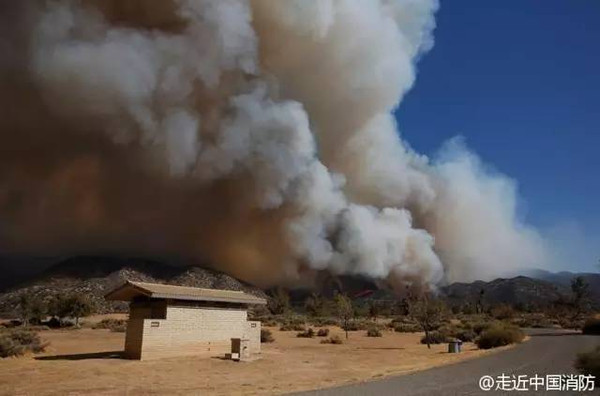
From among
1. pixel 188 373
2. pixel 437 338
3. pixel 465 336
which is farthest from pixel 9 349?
Result: pixel 465 336

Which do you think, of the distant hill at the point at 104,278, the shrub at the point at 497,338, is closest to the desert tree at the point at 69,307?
the distant hill at the point at 104,278

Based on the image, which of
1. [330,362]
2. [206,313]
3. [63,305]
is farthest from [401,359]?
[63,305]

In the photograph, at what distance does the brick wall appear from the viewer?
1941 centimetres

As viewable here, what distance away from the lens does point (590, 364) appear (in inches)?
487

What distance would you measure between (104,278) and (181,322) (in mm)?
55750

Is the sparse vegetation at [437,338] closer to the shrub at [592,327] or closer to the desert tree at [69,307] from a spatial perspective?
the shrub at [592,327]

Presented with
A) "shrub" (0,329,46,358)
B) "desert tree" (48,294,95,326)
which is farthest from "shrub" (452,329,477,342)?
"desert tree" (48,294,95,326)

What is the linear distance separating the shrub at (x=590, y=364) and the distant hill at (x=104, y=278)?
177 ft

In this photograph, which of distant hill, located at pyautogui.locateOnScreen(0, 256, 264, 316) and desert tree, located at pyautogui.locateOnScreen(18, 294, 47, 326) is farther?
distant hill, located at pyautogui.locateOnScreen(0, 256, 264, 316)

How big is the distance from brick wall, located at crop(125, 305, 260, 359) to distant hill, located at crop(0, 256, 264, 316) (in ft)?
134

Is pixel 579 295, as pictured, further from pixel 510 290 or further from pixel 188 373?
pixel 188 373

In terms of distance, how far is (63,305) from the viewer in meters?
46.8

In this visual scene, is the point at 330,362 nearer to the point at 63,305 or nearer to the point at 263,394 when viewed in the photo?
the point at 263,394

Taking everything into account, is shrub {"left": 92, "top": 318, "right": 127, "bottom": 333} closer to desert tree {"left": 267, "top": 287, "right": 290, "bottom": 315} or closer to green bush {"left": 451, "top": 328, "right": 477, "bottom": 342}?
green bush {"left": 451, "top": 328, "right": 477, "bottom": 342}
